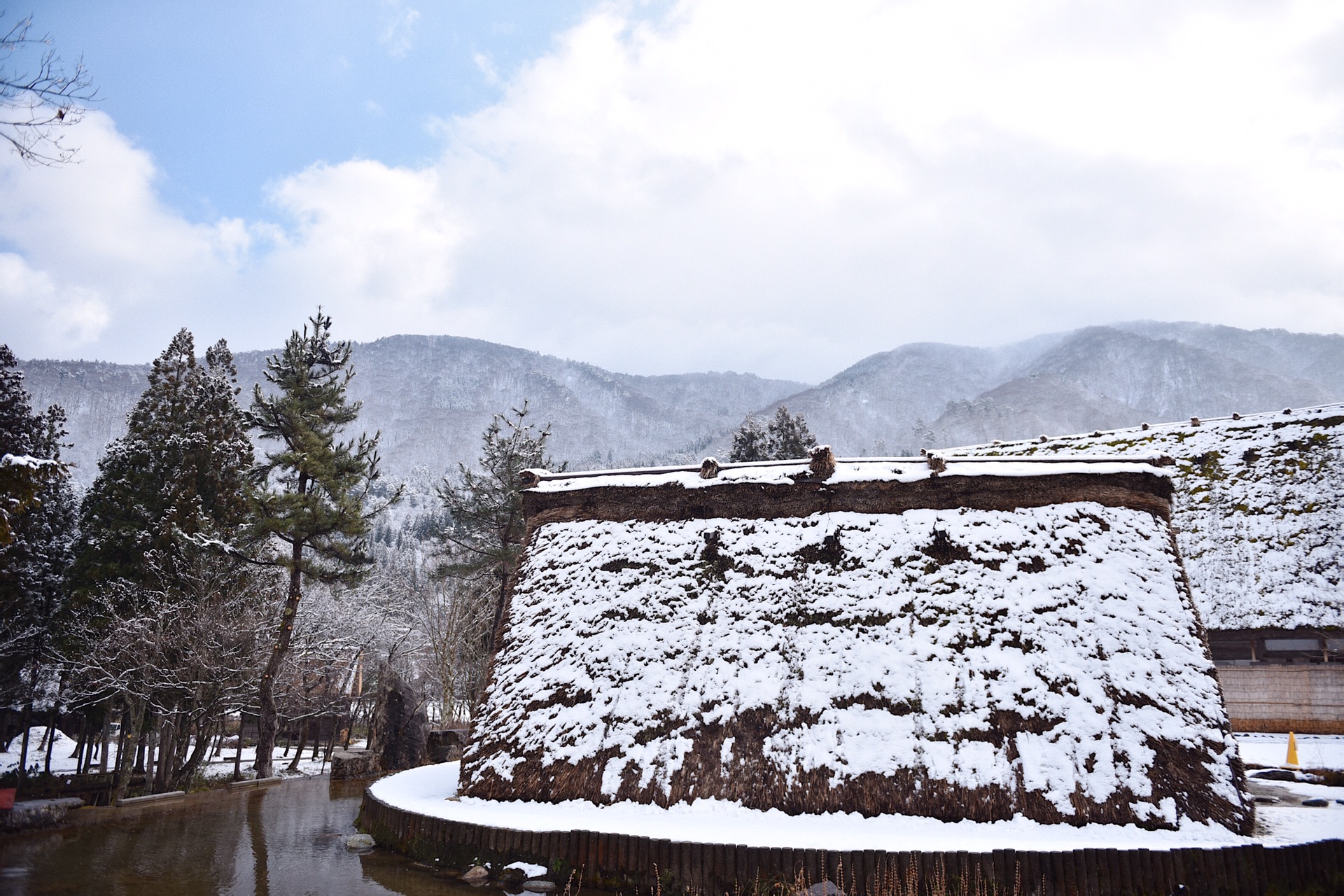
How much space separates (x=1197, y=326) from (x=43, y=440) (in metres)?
185

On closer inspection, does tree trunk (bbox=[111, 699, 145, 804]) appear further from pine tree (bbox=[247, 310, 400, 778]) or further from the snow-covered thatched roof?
the snow-covered thatched roof

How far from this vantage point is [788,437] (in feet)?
104

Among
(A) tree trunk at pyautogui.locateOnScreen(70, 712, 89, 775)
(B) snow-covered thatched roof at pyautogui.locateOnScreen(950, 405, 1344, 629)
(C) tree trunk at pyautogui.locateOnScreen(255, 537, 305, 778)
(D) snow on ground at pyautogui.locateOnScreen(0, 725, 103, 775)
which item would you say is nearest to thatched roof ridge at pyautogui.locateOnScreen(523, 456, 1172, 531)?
(B) snow-covered thatched roof at pyautogui.locateOnScreen(950, 405, 1344, 629)

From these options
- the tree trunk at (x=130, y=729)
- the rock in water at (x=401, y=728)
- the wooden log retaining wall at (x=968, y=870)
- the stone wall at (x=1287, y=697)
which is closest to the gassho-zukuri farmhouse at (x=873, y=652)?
the wooden log retaining wall at (x=968, y=870)

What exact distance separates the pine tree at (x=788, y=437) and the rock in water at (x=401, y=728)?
59.4 ft

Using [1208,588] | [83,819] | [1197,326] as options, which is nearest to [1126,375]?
[1197,326]

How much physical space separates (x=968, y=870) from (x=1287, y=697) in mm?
14241

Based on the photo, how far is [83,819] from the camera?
1110 cm

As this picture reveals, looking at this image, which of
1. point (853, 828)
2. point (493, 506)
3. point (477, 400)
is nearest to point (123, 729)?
point (493, 506)

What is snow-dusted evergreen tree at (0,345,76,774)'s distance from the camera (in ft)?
57.8

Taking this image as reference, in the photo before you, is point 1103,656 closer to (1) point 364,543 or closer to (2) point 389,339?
(1) point 364,543

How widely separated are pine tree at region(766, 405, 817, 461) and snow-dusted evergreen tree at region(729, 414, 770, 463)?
0.30 meters

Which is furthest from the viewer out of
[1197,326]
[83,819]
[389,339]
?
[389,339]

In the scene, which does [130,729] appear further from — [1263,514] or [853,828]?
[1263,514]
